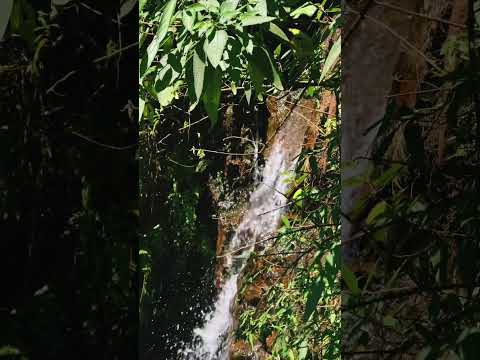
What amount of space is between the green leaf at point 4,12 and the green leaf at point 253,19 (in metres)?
0.59

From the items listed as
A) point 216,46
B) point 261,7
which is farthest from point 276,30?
point 216,46

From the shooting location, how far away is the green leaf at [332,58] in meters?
1.56

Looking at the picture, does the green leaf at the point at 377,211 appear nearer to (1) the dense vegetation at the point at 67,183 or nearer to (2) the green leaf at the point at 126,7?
→ (1) the dense vegetation at the point at 67,183

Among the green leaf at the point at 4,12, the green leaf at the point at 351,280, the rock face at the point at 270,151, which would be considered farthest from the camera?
the rock face at the point at 270,151

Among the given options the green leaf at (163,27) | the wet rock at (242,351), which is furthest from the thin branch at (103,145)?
the wet rock at (242,351)

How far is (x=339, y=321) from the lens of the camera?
1576mm

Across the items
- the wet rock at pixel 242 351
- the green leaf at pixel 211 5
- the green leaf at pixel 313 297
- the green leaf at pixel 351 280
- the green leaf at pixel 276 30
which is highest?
the green leaf at pixel 211 5

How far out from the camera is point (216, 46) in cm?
154

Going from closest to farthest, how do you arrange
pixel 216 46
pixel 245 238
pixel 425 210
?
pixel 425 210
pixel 216 46
pixel 245 238

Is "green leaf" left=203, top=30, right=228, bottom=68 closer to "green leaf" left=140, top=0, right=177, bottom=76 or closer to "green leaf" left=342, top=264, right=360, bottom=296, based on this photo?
"green leaf" left=140, top=0, right=177, bottom=76

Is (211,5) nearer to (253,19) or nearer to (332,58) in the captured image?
(253,19)

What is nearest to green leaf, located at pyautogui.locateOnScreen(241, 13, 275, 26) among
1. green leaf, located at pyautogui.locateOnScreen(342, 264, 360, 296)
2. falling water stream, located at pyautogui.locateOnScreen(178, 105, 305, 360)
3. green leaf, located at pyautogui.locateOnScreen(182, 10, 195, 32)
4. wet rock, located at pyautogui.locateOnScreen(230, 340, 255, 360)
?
green leaf, located at pyautogui.locateOnScreen(182, 10, 195, 32)

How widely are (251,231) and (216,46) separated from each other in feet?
1.43

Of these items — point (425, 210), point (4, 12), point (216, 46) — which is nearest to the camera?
point (4, 12)
